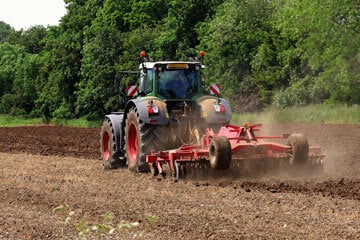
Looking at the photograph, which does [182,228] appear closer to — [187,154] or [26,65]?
[187,154]

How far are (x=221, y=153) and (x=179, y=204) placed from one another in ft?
6.70

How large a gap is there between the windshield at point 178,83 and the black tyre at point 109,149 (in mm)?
1855

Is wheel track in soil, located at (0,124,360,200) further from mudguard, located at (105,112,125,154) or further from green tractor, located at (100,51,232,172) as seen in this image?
mudguard, located at (105,112,125,154)

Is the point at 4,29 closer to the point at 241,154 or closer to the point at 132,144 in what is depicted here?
the point at 132,144

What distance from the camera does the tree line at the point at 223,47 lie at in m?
34.5

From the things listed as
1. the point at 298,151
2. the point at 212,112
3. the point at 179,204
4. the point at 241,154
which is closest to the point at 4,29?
the point at 212,112

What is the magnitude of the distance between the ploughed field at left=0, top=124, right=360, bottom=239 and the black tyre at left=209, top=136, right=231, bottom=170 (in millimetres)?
323

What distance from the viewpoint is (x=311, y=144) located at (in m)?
18.2

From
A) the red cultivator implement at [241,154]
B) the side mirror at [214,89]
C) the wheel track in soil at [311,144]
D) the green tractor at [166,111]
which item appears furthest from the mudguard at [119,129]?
the wheel track in soil at [311,144]

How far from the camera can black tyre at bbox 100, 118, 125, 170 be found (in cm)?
1519

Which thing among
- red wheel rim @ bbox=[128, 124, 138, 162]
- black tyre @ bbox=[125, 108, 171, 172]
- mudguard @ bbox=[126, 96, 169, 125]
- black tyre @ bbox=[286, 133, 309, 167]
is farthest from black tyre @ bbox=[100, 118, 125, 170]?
black tyre @ bbox=[286, 133, 309, 167]

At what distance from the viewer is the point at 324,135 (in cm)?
2003

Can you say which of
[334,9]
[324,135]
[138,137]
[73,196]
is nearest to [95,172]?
[138,137]

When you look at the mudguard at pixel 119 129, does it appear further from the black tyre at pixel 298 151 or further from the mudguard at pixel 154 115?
the black tyre at pixel 298 151
